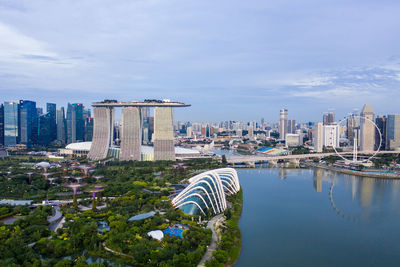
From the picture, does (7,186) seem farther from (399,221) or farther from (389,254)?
(399,221)

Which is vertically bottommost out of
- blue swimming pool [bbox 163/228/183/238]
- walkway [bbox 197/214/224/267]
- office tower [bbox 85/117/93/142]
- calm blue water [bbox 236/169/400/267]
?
calm blue water [bbox 236/169/400/267]

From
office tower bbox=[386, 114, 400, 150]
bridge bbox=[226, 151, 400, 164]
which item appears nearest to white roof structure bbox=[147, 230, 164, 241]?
bridge bbox=[226, 151, 400, 164]

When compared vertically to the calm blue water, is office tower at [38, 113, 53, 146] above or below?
above

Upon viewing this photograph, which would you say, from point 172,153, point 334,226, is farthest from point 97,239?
point 172,153

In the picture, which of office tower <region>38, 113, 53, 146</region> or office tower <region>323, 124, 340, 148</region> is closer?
office tower <region>38, 113, 53, 146</region>

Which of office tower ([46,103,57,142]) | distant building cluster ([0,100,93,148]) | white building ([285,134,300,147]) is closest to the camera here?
distant building cluster ([0,100,93,148])

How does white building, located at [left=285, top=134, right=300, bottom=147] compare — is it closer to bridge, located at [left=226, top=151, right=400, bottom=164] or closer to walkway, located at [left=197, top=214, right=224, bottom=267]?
bridge, located at [left=226, top=151, right=400, bottom=164]

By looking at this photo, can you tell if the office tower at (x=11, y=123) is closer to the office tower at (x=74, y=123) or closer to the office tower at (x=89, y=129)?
the office tower at (x=74, y=123)

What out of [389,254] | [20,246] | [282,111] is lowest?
[389,254]
